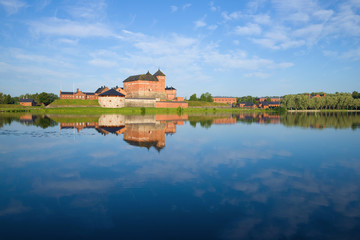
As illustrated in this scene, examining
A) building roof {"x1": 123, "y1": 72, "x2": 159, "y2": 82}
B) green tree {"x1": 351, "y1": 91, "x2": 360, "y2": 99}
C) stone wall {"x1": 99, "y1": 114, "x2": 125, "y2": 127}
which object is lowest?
A: stone wall {"x1": 99, "y1": 114, "x2": 125, "y2": 127}

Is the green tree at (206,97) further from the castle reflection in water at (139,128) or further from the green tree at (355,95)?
the green tree at (355,95)

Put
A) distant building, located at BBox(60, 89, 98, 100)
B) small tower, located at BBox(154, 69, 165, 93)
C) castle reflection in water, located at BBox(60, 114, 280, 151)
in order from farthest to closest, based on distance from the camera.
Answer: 1. small tower, located at BBox(154, 69, 165, 93)
2. distant building, located at BBox(60, 89, 98, 100)
3. castle reflection in water, located at BBox(60, 114, 280, 151)

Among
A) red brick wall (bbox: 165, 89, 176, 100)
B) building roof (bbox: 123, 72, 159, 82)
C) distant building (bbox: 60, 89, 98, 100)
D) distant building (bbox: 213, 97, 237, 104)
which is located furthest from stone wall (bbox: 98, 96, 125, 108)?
distant building (bbox: 213, 97, 237, 104)

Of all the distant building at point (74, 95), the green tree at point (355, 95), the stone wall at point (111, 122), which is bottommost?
the stone wall at point (111, 122)

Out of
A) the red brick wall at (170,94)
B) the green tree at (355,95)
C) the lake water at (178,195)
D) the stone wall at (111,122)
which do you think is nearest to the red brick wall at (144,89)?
the red brick wall at (170,94)

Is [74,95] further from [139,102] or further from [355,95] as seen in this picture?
[355,95]

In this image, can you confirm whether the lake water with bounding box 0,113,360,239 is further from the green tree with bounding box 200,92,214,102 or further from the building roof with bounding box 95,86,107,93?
the green tree with bounding box 200,92,214,102

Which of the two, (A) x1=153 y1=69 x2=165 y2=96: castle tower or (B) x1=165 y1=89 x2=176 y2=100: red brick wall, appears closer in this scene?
(A) x1=153 y1=69 x2=165 y2=96: castle tower

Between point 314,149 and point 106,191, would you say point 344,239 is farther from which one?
point 314,149

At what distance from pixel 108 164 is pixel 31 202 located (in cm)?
408

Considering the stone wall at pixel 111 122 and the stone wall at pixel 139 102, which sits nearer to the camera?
the stone wall at pixel 111 122

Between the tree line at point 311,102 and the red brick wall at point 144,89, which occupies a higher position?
the red brick wall at point 144,89

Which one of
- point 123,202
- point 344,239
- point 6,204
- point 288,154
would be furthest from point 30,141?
point 344,239

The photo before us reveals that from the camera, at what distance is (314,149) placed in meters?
14.2
